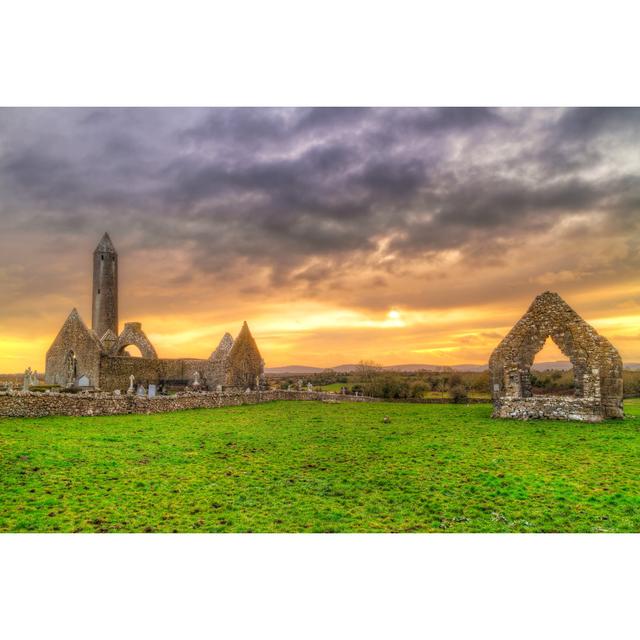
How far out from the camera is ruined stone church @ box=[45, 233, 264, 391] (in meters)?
21.7

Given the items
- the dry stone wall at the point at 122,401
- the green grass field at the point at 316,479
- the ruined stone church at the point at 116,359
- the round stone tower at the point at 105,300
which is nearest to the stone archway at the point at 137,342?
the ruined stone church at the point at 116,359

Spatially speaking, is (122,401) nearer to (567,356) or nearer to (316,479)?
(316,479)

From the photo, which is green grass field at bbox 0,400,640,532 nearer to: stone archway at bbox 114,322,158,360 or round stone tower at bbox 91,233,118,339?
round stone tower at bbox 91,233,118,339

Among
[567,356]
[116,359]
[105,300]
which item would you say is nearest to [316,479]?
[567,356]

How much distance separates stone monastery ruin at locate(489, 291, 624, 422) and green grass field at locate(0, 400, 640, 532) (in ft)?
6.44

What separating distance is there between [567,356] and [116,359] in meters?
19.1

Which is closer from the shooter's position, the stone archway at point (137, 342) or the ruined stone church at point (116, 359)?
the ruined stone church at point (116, 359)

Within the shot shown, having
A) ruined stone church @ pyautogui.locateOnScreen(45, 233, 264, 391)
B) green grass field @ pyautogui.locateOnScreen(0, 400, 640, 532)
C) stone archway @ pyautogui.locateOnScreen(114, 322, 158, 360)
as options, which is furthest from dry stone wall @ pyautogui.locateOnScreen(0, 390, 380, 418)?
stone archway @ pyautogui.locateOnScreen(114, 322, 158, 360)

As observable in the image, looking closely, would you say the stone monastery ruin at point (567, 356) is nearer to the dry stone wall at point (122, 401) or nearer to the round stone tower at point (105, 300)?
the dry stone wall at point (122, 401)

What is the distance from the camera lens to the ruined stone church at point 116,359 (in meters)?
21.7

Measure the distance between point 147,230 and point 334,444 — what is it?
21.7 feet

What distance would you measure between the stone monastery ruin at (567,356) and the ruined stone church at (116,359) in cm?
1202
